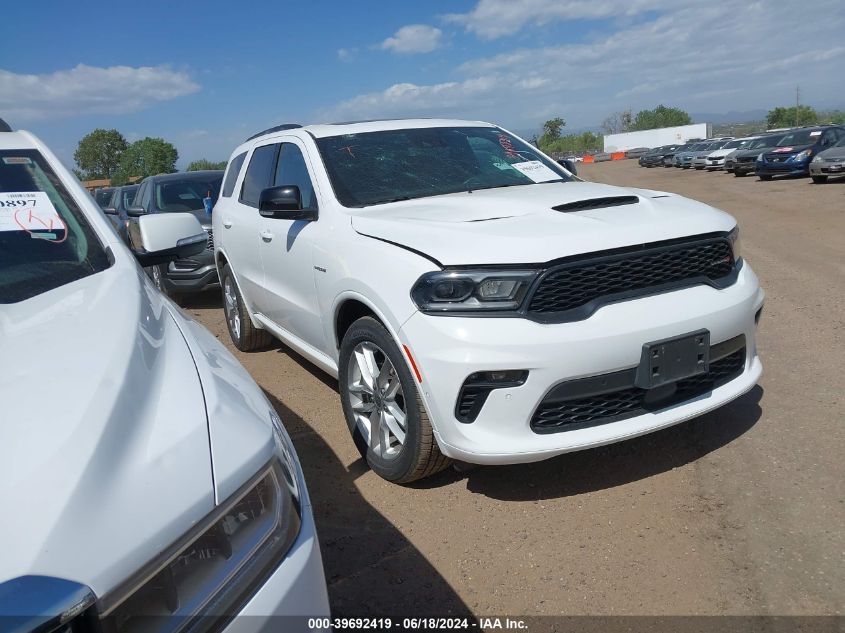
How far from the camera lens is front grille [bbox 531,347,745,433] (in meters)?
2.78

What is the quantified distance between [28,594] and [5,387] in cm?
66

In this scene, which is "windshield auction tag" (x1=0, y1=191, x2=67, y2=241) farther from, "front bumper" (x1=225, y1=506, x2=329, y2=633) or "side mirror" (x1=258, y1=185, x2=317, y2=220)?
"front bumper" (x1=225, y1=506, x2=329, y2=633)

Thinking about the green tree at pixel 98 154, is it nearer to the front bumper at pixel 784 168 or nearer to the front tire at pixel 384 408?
the front bumper at pixel 784 168

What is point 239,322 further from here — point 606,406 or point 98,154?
point 98,154

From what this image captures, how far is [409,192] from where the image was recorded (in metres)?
3.89

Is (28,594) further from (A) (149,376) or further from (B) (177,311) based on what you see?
(B) (177,311)

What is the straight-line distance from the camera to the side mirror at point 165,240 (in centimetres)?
296

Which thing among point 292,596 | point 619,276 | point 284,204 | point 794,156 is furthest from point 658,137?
point 292,596

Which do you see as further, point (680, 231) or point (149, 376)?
point (680, 231)

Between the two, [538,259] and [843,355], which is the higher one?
[538,259]

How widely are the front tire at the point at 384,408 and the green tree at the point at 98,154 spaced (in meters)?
86.4

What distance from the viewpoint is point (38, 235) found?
101 inches

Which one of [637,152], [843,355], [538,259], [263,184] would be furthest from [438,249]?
[637,152]

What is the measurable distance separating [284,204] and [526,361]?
181 centimetres
